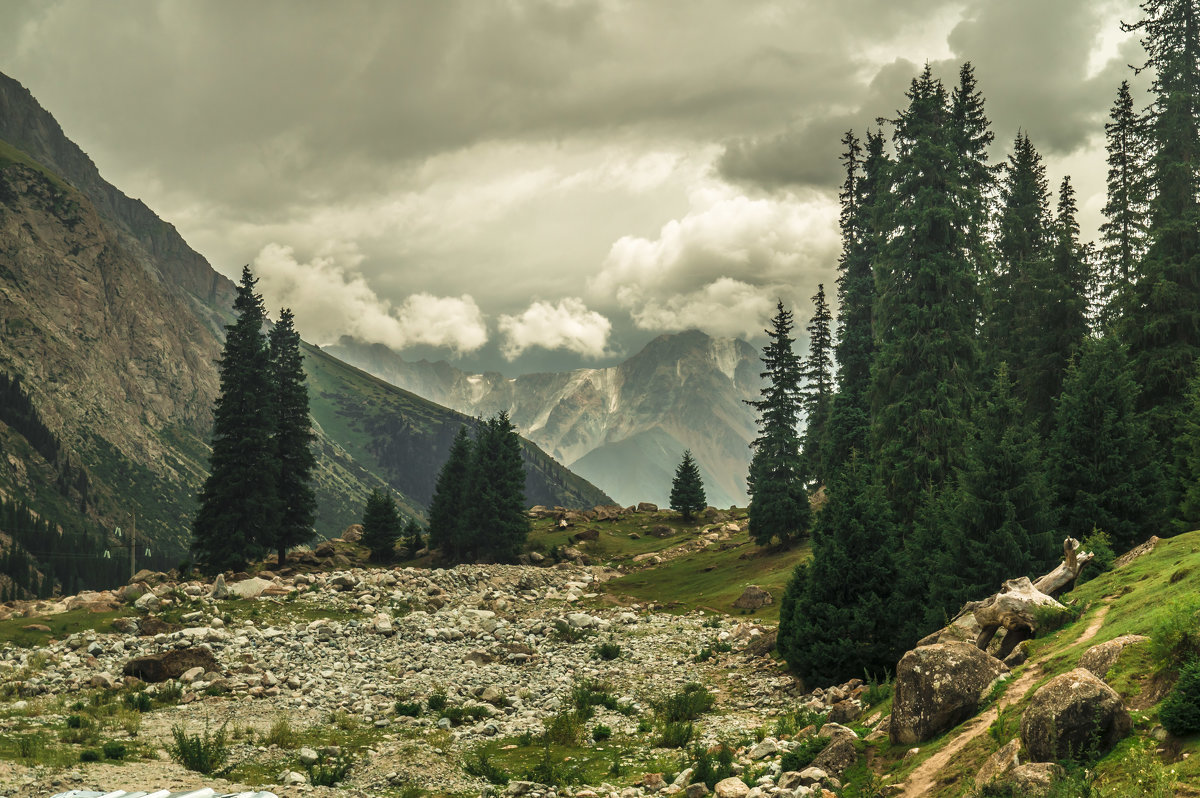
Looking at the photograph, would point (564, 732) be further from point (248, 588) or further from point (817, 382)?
point (817, 382)

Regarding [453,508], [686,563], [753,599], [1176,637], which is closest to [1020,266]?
[753,599]

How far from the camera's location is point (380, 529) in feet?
246

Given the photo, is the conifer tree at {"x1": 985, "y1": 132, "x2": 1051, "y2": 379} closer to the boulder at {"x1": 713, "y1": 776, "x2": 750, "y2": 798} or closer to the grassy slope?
the grassy slope

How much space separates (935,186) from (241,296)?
6617 centimetres

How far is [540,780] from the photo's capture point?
55.2 feet

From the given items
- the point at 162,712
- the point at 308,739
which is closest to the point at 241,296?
the point at 162,712

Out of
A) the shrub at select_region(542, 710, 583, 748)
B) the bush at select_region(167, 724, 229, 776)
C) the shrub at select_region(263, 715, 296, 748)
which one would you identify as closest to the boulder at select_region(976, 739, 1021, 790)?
the shrub at select_region(542, 710, 583, 748)

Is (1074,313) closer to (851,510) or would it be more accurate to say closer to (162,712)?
(851,510)

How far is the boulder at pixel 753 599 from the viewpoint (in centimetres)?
4434

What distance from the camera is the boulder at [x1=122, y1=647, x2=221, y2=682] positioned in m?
27.0

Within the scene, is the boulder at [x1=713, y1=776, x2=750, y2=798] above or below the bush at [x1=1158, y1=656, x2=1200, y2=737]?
below

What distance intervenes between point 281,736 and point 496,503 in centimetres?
5416

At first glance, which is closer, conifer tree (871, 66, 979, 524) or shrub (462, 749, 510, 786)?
shrub (462, 749, 510, 786)

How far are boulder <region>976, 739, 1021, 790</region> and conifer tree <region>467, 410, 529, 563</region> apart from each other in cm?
6280
